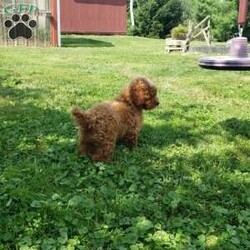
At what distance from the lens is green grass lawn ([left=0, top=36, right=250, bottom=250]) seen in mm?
3668

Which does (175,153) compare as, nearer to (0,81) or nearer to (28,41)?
(0,81)

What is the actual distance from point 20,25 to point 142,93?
1328cm

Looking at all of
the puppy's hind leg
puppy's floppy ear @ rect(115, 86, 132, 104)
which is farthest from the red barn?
the puppy's hind leg

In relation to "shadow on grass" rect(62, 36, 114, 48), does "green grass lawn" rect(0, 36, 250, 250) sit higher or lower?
lower

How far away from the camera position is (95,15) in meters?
35.6

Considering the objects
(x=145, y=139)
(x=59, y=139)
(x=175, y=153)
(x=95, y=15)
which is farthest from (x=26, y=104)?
(x=95, y=15)

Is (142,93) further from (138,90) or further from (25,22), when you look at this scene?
(25,22)

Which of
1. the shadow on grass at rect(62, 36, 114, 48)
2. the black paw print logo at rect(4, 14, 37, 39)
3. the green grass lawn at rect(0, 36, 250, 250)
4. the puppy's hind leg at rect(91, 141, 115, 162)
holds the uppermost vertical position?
the black paw print logo at rect(4, 14, 37, 39)

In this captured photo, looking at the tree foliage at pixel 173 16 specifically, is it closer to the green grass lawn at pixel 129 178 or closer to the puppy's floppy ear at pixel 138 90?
the green grass lawn at pixel 129 178

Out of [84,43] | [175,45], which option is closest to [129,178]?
[175,45]

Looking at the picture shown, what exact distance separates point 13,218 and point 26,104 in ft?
12.8

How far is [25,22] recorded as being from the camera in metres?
17.5

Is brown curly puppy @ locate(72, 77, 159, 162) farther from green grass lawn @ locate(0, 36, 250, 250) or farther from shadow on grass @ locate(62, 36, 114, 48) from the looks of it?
shadow on grass @ locate(62, 36, 114, 48)

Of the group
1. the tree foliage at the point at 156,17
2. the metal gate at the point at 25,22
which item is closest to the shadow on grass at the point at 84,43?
the metal gate at the point at 25,22
